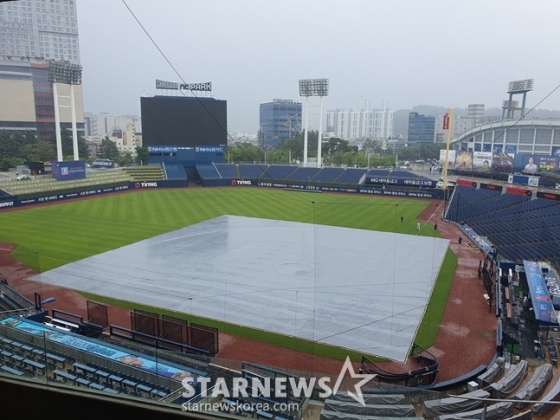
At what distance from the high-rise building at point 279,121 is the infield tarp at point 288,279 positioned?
49.5m

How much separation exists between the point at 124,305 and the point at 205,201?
15687mm

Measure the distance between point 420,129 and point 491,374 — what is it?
7932 centimetres

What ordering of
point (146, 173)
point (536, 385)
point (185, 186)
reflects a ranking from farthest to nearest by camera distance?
point (185, 186), point (146, 173), point (536, 385)

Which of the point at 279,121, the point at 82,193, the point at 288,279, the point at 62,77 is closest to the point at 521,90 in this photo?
the point at 288,279

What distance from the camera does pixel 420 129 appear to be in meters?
80.7

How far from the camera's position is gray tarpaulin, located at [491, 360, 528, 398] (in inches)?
211

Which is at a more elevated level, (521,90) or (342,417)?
(521,90)

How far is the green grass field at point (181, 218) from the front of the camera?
10.8 metres

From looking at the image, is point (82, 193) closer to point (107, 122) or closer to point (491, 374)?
point (491, 374)

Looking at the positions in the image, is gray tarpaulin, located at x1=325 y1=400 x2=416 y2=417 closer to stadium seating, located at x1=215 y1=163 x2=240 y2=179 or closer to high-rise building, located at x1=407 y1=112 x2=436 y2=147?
stadium seating, located at x1=215 y1=163 x2=240 y2=179

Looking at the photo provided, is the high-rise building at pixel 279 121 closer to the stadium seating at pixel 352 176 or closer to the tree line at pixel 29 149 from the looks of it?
the tree line at pixel 29 149

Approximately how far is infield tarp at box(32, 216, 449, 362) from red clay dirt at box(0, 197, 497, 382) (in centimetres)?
59

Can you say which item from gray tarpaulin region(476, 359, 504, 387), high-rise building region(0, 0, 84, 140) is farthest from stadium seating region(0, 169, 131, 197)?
gray tarpaulin region(476, 359, 504, 387)

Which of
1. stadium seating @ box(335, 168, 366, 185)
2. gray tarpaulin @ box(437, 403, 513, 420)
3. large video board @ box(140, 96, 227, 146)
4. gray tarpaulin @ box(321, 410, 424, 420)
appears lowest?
stadium seating @ box(335, 168, 366, 185)
